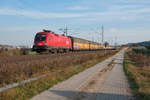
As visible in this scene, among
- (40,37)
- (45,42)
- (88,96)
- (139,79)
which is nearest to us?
(88,96)

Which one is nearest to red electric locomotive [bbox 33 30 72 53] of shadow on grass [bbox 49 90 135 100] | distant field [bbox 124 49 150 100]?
distant field [bbox 124 49 150 100]

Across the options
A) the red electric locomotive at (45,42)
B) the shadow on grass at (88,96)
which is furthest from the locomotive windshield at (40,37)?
the shadow on grass at (88,96)

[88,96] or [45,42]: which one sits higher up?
[45,42]

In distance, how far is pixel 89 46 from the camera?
62.0 m

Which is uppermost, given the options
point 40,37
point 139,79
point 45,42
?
point 40,37

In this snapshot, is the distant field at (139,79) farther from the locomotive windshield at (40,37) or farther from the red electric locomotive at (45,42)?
the locomotive windshield at (40,37)

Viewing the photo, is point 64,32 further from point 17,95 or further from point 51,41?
point 17,95

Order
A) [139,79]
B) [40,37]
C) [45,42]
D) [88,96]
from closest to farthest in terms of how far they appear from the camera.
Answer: [88,96] < [139,79] < [45,42] < [40,37]

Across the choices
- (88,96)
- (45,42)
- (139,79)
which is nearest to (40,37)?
(45,42)

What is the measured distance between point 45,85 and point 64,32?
122 feet

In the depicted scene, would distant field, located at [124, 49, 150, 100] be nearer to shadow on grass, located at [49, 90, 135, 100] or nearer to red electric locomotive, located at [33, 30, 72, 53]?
shadow on grass, located at [49, 90, 135, 100]

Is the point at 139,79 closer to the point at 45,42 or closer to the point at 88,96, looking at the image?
the point at 88,96

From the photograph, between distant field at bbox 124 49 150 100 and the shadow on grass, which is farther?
distant field at bbox 124 49 150 100

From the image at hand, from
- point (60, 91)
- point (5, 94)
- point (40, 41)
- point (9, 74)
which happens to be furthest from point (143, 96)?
point (40, 41)
